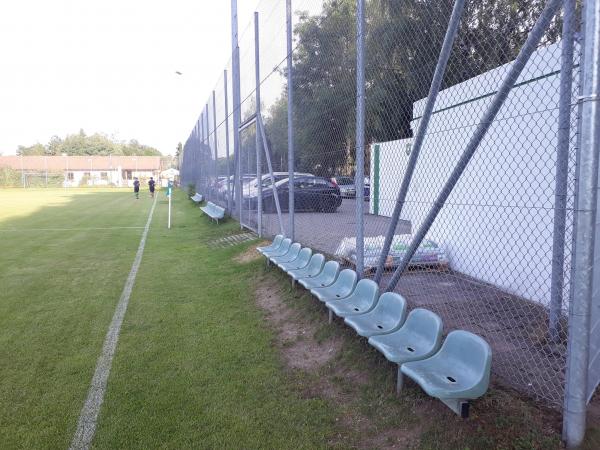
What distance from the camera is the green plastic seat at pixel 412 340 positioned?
3398 millimetres

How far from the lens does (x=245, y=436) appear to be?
3.30m

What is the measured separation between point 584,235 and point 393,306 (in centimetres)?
191

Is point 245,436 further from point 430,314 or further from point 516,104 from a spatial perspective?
point 516,104

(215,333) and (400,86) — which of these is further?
→ (215,333)

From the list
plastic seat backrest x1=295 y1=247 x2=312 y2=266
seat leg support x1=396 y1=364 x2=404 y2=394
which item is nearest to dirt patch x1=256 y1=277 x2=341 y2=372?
plastic seat backrest x1=295 y1=247 x2=312 y2=266

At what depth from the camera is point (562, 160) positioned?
11.7 ft

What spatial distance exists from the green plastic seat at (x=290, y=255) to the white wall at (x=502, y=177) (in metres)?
1.82

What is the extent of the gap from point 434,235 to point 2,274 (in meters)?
7.31

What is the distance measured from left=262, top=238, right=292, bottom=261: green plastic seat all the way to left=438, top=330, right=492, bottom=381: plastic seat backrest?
430cm

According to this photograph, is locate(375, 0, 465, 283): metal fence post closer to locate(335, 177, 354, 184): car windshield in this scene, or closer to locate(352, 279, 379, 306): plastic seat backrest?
locate(352, 279, 379, 306): plastic seat backrest

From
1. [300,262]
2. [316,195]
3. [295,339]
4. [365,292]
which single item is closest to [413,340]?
[365,292]

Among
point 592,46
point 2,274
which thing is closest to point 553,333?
point 592,46

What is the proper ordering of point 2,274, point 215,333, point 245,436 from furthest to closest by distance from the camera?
point 2,274, point 215,333, point 245,436

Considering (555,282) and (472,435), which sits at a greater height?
(555,282)
